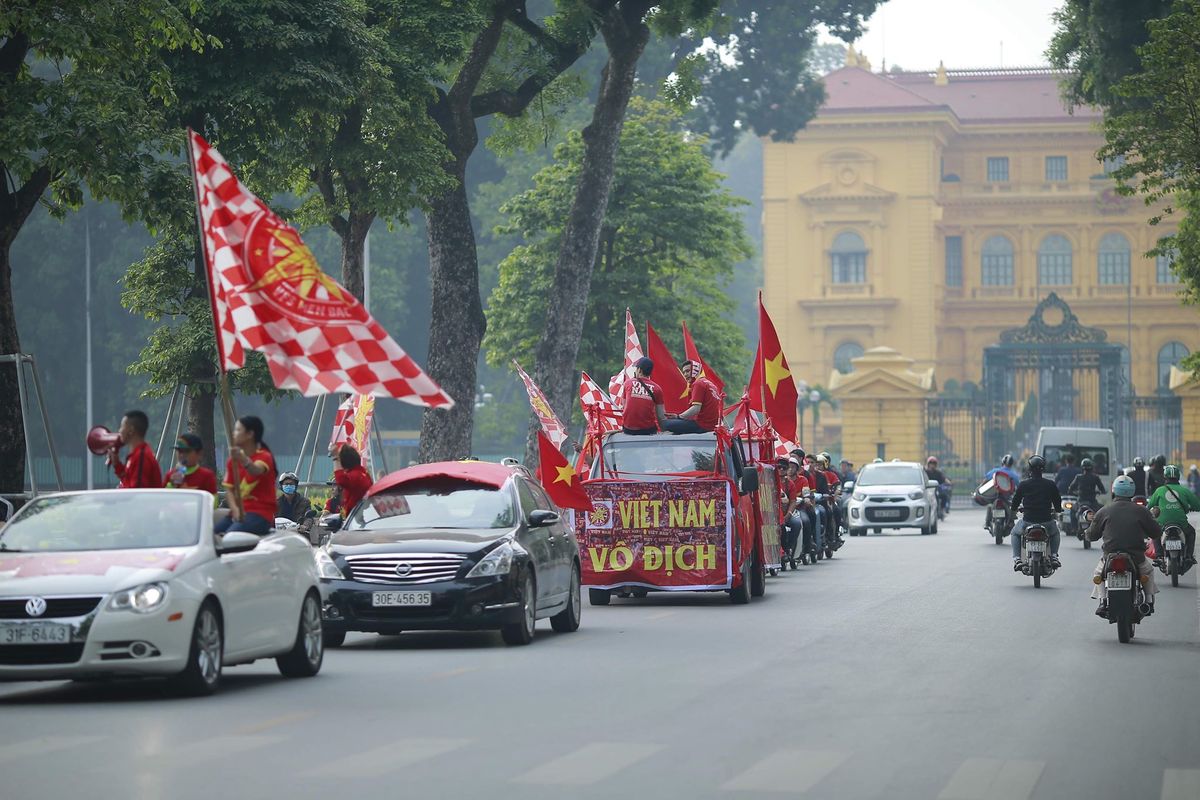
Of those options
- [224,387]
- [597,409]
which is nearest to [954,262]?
[597,409]

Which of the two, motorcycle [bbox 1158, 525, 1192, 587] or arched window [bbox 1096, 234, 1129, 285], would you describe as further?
arched window [bbox 1096, 234, 1129, 285]

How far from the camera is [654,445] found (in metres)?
22.8

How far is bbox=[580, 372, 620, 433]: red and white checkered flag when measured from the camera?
971 inches

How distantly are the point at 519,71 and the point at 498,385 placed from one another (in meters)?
51.3

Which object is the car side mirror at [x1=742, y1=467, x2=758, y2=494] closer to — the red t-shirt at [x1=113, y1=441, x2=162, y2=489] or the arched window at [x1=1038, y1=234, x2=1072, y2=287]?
the red t-shirt at [x1=113, y1=441, x2=162, y2=489]

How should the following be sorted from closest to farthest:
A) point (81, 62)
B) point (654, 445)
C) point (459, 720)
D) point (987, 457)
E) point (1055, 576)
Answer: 1. point (459, 720)
2. point (81, 62)
3. point (654, 445)
4. point (1055, 576)
5. point (987, 457)

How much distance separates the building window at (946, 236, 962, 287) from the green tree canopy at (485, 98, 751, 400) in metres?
54.8

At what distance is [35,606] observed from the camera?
1228cm

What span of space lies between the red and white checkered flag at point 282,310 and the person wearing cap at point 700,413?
897 centimetres

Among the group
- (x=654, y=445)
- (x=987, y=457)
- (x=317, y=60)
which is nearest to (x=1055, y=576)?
(x=654, y=445)

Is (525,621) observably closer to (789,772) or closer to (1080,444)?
(789,772)

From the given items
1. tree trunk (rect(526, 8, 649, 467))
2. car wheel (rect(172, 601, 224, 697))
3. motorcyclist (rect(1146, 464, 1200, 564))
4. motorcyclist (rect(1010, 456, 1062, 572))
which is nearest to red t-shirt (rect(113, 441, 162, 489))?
car wheel (rect(172, 601, 224, 697))

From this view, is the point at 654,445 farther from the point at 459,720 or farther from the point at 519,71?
the point at 519,71

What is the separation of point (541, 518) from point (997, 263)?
286ft
